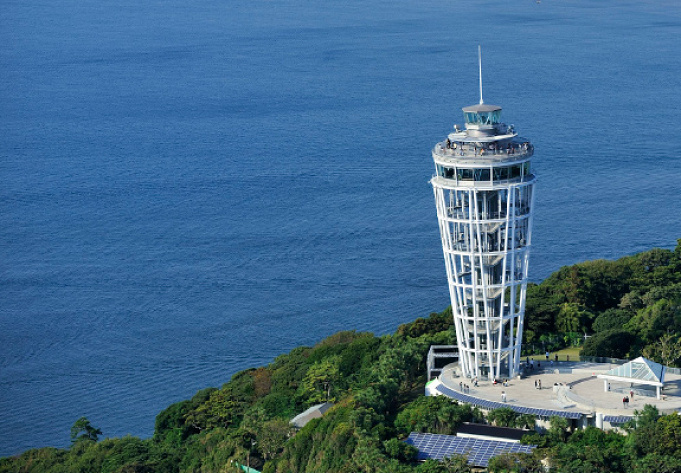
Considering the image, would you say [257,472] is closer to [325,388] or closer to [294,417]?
Answer: [294,417]

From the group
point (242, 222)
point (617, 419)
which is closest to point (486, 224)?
point (617, 419)

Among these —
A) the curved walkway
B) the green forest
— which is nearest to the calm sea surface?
the green forest

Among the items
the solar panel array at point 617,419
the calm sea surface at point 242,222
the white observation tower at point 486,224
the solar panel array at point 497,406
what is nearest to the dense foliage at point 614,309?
the white observation tower at point 486,224

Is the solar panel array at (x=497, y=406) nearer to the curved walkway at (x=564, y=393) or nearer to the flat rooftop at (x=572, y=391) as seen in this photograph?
the curved walkway at (x=564, y=393)

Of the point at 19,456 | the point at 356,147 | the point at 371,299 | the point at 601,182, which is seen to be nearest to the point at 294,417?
the point at 19,456

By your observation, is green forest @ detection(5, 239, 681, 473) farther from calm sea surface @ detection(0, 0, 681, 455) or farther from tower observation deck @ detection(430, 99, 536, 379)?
calm sea surface @ detection(0, 0, 681, 455)

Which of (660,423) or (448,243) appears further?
(448,243)

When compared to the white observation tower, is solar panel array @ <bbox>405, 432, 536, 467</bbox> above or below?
below
